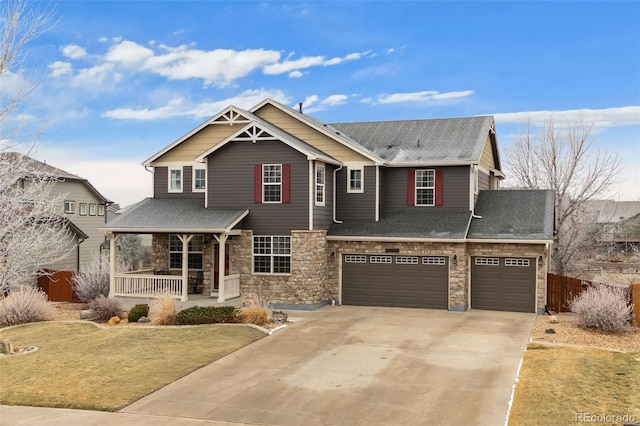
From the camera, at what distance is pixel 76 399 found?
463 inches

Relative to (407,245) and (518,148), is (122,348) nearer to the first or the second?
(407,245)

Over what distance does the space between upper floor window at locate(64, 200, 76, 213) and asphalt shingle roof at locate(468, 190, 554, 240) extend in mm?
25808

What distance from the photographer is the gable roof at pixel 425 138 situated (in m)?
24.4

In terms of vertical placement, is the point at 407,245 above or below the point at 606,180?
below

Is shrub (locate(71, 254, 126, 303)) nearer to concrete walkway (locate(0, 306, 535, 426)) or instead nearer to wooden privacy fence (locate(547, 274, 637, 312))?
concrete walkway (locate(0, 306, 535, 426))

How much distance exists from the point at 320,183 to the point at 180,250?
22.0 feet

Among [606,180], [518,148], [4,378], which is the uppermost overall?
[518,148]

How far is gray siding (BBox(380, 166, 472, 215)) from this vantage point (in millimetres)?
23953

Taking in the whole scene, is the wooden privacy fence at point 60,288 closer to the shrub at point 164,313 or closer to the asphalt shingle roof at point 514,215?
the shrub at point 164,313

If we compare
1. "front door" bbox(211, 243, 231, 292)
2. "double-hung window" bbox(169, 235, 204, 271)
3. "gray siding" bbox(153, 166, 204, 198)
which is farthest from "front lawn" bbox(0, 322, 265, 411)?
"gray siding" bbox(153, 166, 204, 198)

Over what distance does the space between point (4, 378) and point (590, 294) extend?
17.1m

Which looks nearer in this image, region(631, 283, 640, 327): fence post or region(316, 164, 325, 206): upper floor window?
region(631, 283, 640, 327): fence post

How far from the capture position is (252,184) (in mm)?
23328

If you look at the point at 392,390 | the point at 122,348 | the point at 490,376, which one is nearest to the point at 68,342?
the point at 122,348
